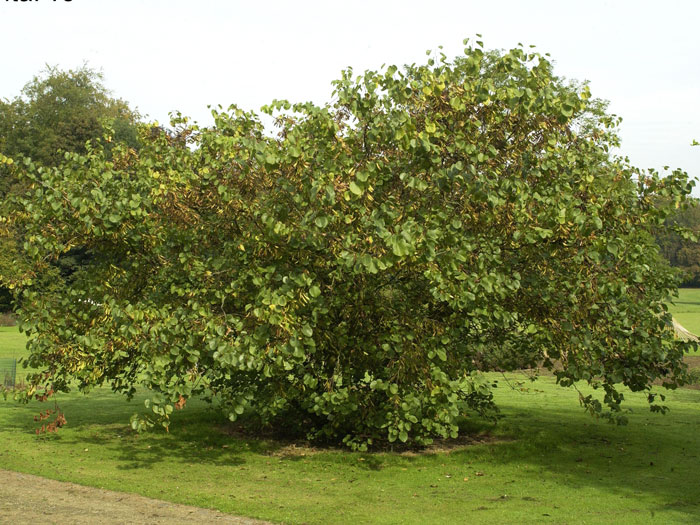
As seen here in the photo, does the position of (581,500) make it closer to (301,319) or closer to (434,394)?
(434,394)

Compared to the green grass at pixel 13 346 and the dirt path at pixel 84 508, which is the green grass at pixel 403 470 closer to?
the dirt path at pixel 84 508

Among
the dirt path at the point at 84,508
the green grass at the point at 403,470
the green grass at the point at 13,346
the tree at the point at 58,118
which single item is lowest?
the dirt path at the point at 84,508

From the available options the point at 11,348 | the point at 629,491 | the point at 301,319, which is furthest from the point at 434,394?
the point at 11,348

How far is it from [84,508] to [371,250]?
4.90 m

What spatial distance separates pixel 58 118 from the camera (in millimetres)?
67562

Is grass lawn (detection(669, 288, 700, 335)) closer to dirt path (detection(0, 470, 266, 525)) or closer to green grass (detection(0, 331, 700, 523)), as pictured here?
green grass (detection(0, 331, 700, 523))

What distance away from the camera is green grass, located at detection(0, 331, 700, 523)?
32.7 ft

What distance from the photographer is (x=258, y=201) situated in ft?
38.3

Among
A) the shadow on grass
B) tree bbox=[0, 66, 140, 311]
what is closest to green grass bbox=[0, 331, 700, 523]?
the shadow on grass

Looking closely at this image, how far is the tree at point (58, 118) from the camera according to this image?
6194cm

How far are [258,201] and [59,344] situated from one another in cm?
404

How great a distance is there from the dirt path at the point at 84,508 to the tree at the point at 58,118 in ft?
157

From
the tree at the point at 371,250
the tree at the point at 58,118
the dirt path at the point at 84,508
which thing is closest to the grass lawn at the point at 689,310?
the tree at the point at 371,250

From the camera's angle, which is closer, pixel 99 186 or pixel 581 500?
pixel 581 500
